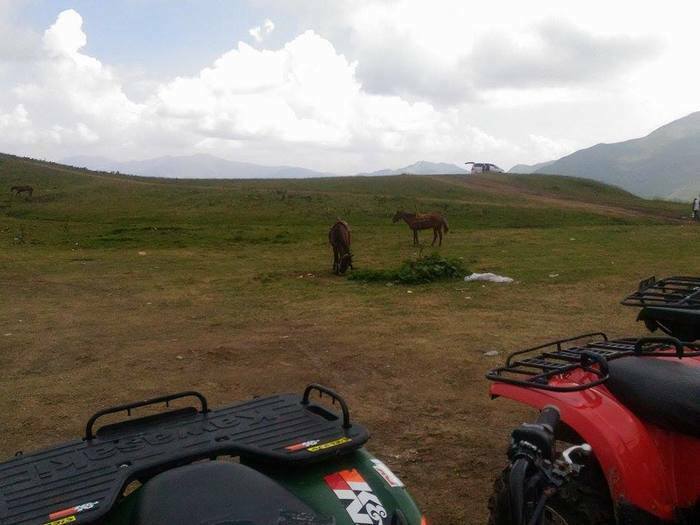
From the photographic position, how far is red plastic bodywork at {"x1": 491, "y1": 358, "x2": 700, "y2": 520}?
2.38 metres

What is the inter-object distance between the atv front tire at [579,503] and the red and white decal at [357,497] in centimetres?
59

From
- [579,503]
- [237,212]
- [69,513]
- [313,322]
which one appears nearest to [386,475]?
[579,503]

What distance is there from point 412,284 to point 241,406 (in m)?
9.10

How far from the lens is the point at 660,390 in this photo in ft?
7.86

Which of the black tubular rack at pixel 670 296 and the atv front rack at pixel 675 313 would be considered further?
the black tubular rack at pixel 670 296

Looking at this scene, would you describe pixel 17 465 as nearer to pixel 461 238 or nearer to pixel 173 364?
pixel 173 364

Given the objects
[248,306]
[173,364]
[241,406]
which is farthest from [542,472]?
[248,306]

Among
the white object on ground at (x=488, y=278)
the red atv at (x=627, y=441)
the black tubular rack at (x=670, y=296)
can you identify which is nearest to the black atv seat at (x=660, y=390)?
the red atv at (x=627, y=441)

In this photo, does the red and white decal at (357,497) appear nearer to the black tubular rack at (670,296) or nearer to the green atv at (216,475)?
the green atv at (216,475)

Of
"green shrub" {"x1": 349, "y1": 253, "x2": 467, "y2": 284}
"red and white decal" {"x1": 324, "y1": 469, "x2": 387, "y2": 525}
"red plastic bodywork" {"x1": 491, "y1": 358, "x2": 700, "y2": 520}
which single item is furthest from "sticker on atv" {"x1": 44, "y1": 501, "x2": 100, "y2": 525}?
"green shrub" {"x1": 349, "y1": 253, "x2": 467, "y2": 284}

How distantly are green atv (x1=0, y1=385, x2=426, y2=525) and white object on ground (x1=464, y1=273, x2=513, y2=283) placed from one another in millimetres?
9247

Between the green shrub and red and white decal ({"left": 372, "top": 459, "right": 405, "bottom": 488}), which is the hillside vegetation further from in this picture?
red and white decal ({"left": 372, "top": 459, "right": 405, "bottom": 488})

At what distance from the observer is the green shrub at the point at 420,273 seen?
1171cm

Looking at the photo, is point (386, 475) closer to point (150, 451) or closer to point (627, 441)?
point (150, 451)
